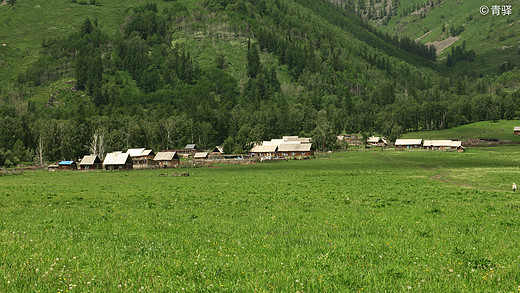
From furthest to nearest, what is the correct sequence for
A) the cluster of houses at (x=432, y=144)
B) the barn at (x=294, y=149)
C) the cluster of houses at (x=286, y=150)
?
the cluster of houses at (x=432, y=144) → the cluster of houses at (x=286, y=150) → the barn at (x=294, y=149)

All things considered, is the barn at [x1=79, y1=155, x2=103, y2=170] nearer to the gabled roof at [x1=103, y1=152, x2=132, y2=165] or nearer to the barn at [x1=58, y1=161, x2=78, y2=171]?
the barn at [x1=58, y1=161, x2=78, y2=171]

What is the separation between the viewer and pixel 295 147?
495 ft

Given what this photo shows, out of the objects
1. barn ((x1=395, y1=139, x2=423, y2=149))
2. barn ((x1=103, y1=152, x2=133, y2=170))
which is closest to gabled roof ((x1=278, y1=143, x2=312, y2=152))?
barn ((x1=395, y1=139, x2=423, y2=149))

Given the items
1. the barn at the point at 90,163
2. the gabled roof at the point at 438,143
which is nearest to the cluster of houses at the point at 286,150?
the gabled roof at the point at 438,143

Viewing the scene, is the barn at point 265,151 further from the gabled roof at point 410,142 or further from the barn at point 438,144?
the barn at point 438,144

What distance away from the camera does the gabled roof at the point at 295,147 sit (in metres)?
148

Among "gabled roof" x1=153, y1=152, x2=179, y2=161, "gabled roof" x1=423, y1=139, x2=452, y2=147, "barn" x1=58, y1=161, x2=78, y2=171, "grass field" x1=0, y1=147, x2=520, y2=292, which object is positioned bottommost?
"barn" x1=58, y1=161, x2=78, y2=171

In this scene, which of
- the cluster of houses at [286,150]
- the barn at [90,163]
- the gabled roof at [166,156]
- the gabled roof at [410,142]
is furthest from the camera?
the gabled roof at [410,142]

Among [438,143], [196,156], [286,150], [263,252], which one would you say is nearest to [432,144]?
[438,143]

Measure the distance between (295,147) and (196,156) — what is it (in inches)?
1702

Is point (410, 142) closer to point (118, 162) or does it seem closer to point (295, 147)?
point (295, 147)

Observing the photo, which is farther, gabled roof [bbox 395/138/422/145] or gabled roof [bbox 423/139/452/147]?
gabled roof [bbox 395/138/422/145]

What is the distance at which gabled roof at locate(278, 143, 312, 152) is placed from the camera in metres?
148

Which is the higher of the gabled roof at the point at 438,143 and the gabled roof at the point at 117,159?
the gabled roof at the point at 438,143
